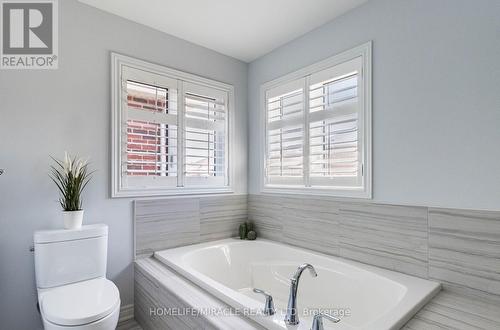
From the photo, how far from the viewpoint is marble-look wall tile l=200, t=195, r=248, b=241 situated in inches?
106

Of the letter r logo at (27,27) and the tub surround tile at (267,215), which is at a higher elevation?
the letter r logo at (27,27)

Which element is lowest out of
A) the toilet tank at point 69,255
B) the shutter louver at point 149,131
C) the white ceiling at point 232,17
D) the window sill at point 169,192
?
the toilet tank at point 69,255

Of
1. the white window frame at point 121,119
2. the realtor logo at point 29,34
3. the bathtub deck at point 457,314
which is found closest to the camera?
the bathtub deck at point 457,314

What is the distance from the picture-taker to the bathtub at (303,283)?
1.36 metres

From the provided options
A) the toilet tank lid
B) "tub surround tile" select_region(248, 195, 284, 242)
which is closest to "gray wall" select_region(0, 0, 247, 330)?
the toilet tank lid

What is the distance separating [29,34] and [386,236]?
2.95 metres

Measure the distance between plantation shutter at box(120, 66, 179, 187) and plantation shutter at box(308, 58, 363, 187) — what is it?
1.28 m

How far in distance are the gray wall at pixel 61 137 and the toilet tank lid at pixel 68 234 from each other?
0.16 m

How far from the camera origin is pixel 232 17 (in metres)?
2.24

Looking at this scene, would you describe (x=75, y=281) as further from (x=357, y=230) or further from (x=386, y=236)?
(x=386, y=236)

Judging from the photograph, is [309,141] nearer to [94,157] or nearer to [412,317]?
[412,317]

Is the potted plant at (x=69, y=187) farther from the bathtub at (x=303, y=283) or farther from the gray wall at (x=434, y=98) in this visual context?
the gray wall at (x=434, y=98)

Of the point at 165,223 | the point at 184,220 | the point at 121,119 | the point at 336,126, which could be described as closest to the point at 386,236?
the point at 336,126

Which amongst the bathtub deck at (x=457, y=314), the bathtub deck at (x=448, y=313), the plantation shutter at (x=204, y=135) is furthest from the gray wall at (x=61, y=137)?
the bathtub deck at (x=457, y=314)
